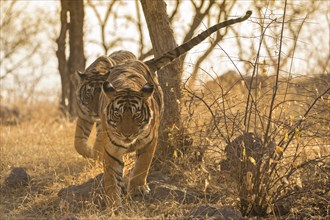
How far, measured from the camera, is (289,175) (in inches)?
244

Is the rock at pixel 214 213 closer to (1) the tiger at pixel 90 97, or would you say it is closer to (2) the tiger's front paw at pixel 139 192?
(2) the tiger's front paw at pixel 139 192

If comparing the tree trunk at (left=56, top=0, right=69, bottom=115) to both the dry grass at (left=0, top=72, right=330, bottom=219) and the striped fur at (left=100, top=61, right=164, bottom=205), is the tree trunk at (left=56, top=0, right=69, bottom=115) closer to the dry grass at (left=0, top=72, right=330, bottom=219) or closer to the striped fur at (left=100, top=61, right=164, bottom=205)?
the dry grass at (left=0, top=72, right=330, bottom=219)

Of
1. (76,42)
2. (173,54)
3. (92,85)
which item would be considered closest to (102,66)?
(92,85)

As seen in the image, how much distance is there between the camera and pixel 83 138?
29.6 ft

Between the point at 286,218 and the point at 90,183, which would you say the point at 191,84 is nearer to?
the point at 90,183

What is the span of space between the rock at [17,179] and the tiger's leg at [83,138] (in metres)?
1.17

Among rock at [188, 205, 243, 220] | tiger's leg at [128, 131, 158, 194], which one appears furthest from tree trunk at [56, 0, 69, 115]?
rock at [188, 205, 243, 220]

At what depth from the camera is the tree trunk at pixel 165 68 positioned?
8.09 m

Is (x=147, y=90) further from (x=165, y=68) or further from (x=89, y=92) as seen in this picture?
(x=89, y=92)

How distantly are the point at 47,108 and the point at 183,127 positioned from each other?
9406 mm

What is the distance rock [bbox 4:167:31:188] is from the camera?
7656mm

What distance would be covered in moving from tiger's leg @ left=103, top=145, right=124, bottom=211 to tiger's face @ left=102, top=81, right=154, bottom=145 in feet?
0.62

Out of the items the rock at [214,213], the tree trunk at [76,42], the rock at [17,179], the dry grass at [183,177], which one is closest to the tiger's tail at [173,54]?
the dry grass at [183,177]

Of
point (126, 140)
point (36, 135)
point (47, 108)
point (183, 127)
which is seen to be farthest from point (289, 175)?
point (47, 108)
